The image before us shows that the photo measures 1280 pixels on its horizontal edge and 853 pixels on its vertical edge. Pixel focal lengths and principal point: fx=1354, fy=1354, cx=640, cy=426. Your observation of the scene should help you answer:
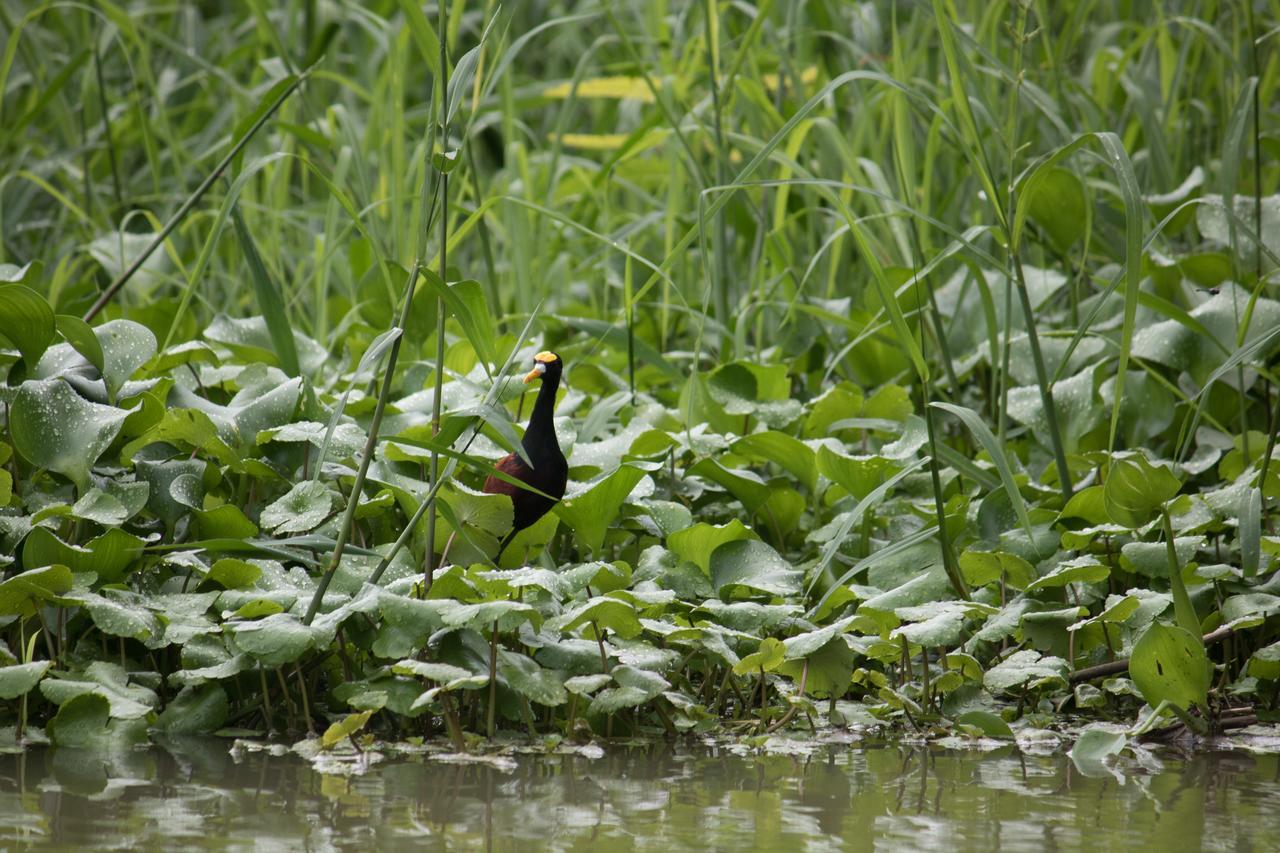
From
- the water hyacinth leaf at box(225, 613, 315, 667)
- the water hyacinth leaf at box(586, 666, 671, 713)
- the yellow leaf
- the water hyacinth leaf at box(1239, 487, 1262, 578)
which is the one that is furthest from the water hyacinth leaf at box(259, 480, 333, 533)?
the yellow leaf

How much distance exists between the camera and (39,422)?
6.70ft

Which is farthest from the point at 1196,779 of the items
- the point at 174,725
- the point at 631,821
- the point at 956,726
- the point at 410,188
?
the point at 410,188

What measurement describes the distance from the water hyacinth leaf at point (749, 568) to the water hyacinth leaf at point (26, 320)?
1100 millimetres

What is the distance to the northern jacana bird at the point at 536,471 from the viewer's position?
7.42 ft

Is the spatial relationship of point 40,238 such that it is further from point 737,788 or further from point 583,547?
point 737,788

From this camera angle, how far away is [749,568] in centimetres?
217

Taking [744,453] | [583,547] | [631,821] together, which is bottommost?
[631,821]

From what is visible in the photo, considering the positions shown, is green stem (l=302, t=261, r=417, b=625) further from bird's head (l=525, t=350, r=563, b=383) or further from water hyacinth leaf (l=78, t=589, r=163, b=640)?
bird's head (l=525, t=350, r=563, b=383)

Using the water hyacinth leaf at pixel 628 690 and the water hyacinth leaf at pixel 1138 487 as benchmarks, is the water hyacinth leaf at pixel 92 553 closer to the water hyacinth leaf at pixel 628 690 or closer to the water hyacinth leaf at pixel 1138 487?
the water hyacinth leaf at pixel 628 690

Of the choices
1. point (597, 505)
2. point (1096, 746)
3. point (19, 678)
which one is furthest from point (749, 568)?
point (19, 678)

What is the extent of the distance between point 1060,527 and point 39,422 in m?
1.64

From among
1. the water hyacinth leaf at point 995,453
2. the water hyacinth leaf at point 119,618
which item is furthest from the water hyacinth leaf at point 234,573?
the water hyacinth leaf at point 995,453

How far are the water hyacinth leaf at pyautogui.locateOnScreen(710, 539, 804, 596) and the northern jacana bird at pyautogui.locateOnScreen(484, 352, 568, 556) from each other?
289 mm

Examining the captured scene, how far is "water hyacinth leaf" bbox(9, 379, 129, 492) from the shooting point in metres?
2.03
